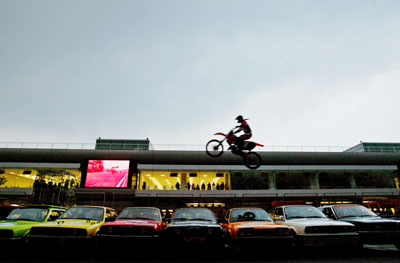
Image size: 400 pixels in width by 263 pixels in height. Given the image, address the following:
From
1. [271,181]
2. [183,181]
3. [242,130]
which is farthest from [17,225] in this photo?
[271,181]

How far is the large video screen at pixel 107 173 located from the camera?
25688mm

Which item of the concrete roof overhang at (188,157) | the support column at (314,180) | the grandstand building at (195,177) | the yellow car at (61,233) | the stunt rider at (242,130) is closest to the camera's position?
the yellow car at (61,233)

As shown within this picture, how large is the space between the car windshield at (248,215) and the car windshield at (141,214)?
8.40 feet

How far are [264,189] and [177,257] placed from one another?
22575mm

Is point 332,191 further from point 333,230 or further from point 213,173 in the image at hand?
point 333,230

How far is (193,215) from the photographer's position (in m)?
8.15

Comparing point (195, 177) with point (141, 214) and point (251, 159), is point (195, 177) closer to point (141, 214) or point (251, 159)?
point (251, 159)

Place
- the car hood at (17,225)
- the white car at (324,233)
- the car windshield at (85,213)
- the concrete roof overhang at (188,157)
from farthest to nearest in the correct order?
the concrete roof overhang at (188,157)
the car windshield at (85,213)
the car hood at (17,225)
the white car at (324,233)

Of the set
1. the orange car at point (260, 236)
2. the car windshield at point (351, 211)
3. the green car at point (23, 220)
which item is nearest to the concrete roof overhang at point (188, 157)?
the green car at point (23, 220)

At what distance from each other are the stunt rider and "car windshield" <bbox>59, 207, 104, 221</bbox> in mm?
6118

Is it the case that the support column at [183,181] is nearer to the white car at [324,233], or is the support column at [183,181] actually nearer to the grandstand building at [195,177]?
the grandstand building at [195,177]

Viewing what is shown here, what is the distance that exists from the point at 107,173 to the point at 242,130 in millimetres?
19784

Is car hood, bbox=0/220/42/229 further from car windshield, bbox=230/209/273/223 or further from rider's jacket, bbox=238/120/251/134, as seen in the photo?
rider's jacket, bbox=238/120/251/134

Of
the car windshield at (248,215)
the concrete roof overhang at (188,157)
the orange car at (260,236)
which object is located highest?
the concrete roof overhang at (188,157)
